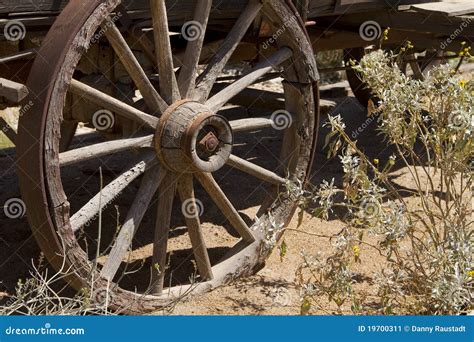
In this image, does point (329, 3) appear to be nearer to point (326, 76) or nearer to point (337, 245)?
point (337, 245)

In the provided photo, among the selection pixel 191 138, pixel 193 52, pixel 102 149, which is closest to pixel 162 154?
pixel 191 138

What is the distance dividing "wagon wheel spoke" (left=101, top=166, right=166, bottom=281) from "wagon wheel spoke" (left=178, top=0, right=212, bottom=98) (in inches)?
16.5

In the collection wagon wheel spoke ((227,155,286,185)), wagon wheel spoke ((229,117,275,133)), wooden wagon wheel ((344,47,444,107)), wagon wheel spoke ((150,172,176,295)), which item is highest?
wooden wagon wheel ((344,47,444,107))

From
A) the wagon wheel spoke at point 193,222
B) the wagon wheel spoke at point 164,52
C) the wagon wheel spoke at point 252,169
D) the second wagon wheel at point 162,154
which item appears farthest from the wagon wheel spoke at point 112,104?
the wagon wheel spoke at point 252,169

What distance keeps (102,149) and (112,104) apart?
0.21 metres

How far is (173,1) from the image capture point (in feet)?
14.4

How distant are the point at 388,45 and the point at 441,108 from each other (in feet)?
8.41

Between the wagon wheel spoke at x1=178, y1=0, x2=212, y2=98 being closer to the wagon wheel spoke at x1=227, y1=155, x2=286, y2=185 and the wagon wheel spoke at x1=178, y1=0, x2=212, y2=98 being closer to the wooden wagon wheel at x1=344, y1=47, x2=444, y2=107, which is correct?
the wagon wheel spoke at x1=227, y1=155, x2=286, y2=185

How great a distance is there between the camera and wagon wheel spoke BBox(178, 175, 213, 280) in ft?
14.4

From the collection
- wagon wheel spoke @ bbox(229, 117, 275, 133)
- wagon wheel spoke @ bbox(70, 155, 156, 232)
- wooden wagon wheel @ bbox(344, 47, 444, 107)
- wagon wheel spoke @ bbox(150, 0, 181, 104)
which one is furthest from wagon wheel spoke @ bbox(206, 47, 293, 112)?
wooden wagon wheel @ bbox(344, 47, 444, 107)

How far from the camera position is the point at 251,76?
4.66m

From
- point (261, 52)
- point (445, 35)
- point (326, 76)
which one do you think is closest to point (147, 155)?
point (261, 52)

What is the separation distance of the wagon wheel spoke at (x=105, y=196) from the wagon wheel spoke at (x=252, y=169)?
488 millimetres

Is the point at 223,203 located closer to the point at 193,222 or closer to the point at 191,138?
the point at 193,222
